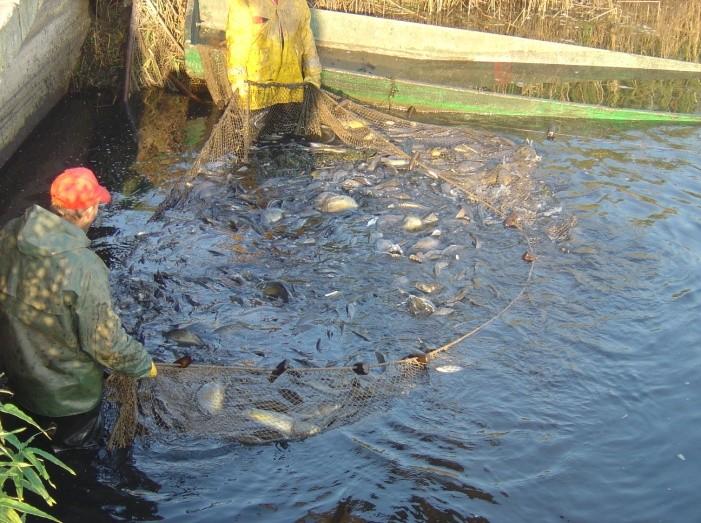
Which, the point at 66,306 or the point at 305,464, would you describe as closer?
the point at 66,306

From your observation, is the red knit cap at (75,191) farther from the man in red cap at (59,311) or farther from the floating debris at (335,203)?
the floating debris at (335,203)

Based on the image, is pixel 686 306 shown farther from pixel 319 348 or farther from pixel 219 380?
pixel 219 380

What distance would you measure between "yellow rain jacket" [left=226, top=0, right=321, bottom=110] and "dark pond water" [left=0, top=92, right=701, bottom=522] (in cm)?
192

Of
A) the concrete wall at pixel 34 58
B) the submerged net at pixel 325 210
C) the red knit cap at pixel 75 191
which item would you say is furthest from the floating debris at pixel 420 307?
the concrete wall at pixel 34 58

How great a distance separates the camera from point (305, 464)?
16.6 ft

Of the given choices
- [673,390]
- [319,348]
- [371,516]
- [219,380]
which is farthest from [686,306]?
[219,380]

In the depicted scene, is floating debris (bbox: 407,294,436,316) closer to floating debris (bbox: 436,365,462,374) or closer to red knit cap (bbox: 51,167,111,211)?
floating debris (bbox: 436,365,462,374)

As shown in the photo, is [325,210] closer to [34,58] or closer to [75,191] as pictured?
[75,191]

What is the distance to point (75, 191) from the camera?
429cm

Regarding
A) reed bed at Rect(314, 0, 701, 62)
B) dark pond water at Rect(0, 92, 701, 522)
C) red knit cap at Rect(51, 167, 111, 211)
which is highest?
reed bed at Rect(314, 0, 701, 62)

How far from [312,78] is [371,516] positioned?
6.25 meters

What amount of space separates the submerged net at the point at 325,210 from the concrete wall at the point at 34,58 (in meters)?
2.12

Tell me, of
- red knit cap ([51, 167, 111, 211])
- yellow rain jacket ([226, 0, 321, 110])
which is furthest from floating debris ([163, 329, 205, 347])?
yellow rain jacket ([226, 0, 321, 110])

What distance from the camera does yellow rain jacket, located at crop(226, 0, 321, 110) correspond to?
9203mm
